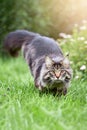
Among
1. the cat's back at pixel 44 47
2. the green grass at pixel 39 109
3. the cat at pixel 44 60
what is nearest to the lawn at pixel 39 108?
the green grass at pixel 39 109

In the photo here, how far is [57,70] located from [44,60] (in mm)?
651

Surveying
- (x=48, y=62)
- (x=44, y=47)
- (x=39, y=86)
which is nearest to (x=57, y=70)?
(x=48, y=62)

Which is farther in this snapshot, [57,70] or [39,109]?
[57,70]

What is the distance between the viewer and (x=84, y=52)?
8.04 meters

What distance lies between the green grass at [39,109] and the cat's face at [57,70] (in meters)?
0.22

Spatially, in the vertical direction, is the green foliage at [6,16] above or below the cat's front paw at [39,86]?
above

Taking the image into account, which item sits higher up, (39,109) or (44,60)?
(44,60)

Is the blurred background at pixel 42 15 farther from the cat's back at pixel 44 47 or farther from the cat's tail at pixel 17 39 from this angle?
the cat's back at pixel 44 47

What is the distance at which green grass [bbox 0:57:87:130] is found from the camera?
4465 mm

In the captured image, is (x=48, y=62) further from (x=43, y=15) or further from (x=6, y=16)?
(x=43, y=15)

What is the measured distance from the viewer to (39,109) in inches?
188

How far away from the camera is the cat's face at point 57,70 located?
212 inches

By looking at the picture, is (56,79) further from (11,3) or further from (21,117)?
(11,3)

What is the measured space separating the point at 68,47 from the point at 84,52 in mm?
549
